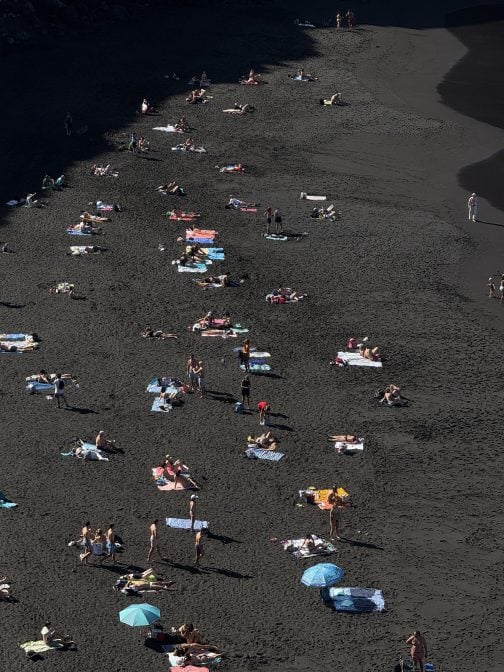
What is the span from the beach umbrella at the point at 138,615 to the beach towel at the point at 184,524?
599cm

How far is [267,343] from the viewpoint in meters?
65.7

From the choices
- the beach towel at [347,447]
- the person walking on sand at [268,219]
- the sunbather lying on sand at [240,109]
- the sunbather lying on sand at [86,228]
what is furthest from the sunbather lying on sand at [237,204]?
the beach towel at [347,447]

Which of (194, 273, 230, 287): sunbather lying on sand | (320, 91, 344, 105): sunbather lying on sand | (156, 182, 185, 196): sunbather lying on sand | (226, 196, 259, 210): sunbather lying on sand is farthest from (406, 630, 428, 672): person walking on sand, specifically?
(320, 91, 344, 105): sunbather lying on sand

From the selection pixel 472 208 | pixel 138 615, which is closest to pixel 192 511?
pixel 138 615

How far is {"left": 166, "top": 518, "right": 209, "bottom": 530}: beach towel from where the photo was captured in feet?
167

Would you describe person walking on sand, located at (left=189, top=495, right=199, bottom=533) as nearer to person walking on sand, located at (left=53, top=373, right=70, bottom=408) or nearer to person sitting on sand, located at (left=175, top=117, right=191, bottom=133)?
person walking on sand, located at (left=53, top=373, right=70, bottom=408)

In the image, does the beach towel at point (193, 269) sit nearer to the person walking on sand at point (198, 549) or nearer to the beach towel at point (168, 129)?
the beach towel at point (168, 129)

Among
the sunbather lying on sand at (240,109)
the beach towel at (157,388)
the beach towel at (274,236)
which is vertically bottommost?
the beach towel at (157,388)

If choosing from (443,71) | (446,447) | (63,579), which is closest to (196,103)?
(443,71)

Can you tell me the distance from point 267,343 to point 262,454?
10.6 meters

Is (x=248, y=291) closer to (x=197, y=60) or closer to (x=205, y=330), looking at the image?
(x=205, y=330)

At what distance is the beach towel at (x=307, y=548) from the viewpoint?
4934cm

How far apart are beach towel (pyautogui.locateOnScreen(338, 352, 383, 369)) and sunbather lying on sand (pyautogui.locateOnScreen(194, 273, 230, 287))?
9345mm

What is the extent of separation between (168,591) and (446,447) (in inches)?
577
